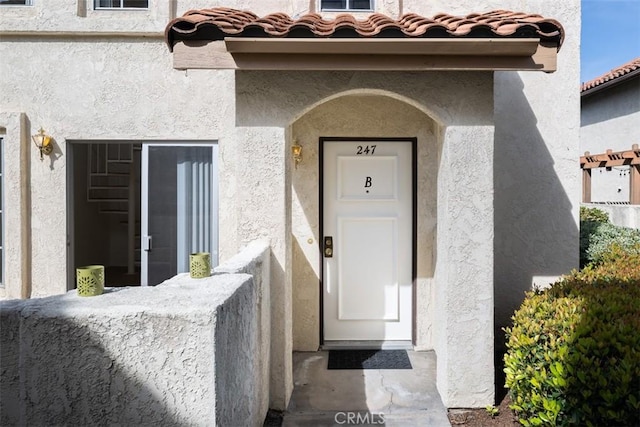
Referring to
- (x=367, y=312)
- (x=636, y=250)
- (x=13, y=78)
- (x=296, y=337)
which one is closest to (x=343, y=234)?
(x=367, y=312)

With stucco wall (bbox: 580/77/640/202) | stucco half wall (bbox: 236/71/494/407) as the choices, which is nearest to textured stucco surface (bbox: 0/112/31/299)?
stucco half wall (bbox: 236/71/494/407)

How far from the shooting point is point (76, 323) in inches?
109

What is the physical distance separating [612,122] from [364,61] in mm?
18939

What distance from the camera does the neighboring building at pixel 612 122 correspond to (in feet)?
56.9

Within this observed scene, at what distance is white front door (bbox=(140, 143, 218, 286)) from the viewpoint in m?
7.07

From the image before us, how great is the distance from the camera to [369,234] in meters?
7.36

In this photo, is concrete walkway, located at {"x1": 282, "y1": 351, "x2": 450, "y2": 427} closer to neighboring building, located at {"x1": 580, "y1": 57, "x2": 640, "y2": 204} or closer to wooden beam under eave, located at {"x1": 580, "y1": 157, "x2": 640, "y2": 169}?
wooden beam under eave, located at {"x1": 580, "y1": 157, "x2": 640, "y2": 169}

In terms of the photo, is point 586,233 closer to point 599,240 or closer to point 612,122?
point 599,240

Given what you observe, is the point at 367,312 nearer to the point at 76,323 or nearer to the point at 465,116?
the point at 465,116

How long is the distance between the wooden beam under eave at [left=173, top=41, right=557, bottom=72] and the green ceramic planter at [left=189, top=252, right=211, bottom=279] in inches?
95.7

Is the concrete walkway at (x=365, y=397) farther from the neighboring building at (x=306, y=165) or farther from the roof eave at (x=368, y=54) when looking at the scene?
the roof eave at (x=368, y=54)

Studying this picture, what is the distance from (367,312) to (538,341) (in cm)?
321

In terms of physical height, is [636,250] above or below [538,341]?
above

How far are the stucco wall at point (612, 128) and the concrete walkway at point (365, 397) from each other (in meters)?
15.7
